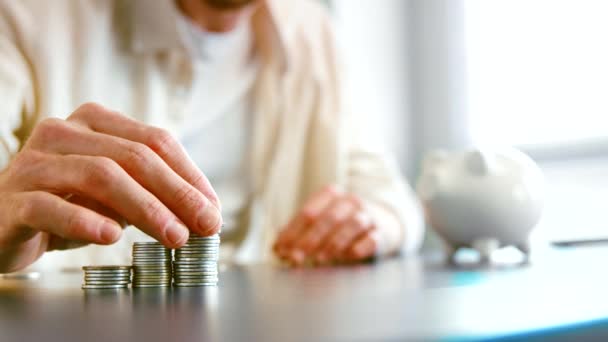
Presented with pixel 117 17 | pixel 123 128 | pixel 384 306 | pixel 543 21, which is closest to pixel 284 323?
pixel 384 306

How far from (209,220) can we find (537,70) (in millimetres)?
2281

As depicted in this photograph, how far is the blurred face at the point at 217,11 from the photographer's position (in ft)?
5.69

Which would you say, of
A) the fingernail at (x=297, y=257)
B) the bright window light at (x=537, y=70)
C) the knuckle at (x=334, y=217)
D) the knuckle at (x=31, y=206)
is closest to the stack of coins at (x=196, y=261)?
the knuckle at (x=31, y=206)

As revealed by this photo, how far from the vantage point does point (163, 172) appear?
64cm

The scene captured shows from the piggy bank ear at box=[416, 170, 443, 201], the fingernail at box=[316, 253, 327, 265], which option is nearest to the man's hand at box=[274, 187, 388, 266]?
the fingernail at box=[316, 253, 327, 265]

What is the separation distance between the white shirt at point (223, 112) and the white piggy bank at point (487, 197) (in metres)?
0.77

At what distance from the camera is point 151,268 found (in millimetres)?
630

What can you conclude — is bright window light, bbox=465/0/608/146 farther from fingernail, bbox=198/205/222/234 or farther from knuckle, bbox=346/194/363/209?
fingernail, bbox=198/205/222/234

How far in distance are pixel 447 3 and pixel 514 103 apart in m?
0.58

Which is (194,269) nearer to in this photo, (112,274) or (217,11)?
(112,274)

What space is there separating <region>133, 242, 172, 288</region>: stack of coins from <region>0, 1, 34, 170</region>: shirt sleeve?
756 mm

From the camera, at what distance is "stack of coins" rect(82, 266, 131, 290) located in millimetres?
625

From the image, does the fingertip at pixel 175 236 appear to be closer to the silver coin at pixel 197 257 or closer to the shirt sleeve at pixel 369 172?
the silver coin at pixel 197 257

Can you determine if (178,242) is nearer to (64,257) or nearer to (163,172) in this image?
(163,172)
